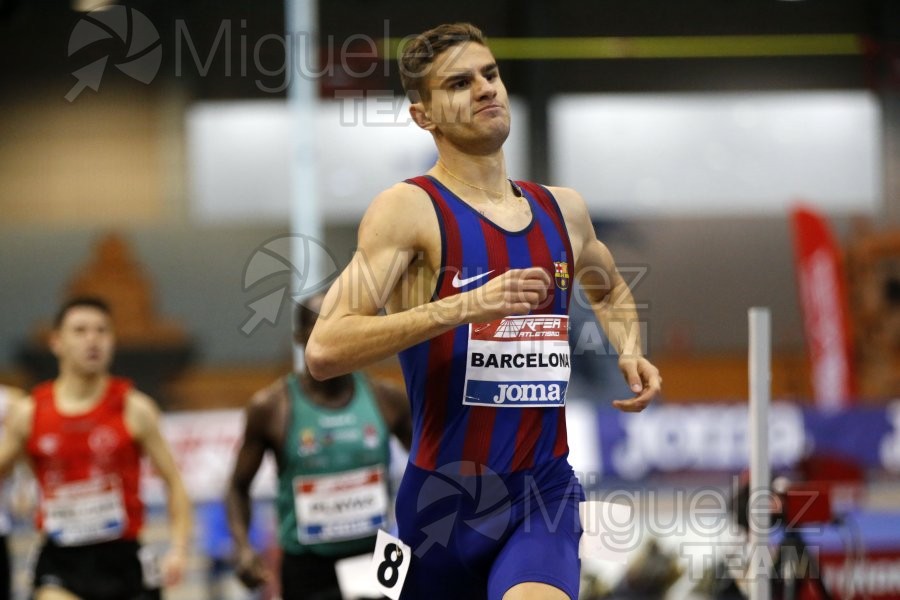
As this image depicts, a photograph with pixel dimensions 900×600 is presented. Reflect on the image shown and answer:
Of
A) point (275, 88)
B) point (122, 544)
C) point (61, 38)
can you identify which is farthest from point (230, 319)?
point (122, 544)

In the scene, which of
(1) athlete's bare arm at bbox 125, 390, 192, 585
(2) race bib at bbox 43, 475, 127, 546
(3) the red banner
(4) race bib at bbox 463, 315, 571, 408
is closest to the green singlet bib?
(1) athlete's bare arm at bbox 125, 390, 192, 585

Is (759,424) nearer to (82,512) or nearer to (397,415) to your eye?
(397,415)

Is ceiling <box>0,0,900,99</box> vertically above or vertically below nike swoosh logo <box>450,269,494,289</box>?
above

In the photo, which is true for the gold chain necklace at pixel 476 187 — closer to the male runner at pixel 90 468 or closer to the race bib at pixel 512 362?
the race bib at pixel 512 362

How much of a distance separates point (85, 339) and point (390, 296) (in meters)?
2.62

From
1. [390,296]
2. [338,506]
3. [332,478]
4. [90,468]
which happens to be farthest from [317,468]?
[390,296]

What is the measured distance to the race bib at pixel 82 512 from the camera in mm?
5082

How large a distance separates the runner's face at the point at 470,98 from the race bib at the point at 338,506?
7.07 feet

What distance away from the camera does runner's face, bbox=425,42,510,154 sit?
9.89 feet

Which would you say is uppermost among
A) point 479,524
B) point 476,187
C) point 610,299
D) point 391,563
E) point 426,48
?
point 426,48

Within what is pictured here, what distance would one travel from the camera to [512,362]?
2.89m

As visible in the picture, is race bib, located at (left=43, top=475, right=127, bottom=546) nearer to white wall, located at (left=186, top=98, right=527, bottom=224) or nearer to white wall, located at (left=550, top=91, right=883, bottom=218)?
white wall, located at (left=186, top=98, right=527, bottom=224)

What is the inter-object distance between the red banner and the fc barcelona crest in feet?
30.6

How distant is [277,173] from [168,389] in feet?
10.8
